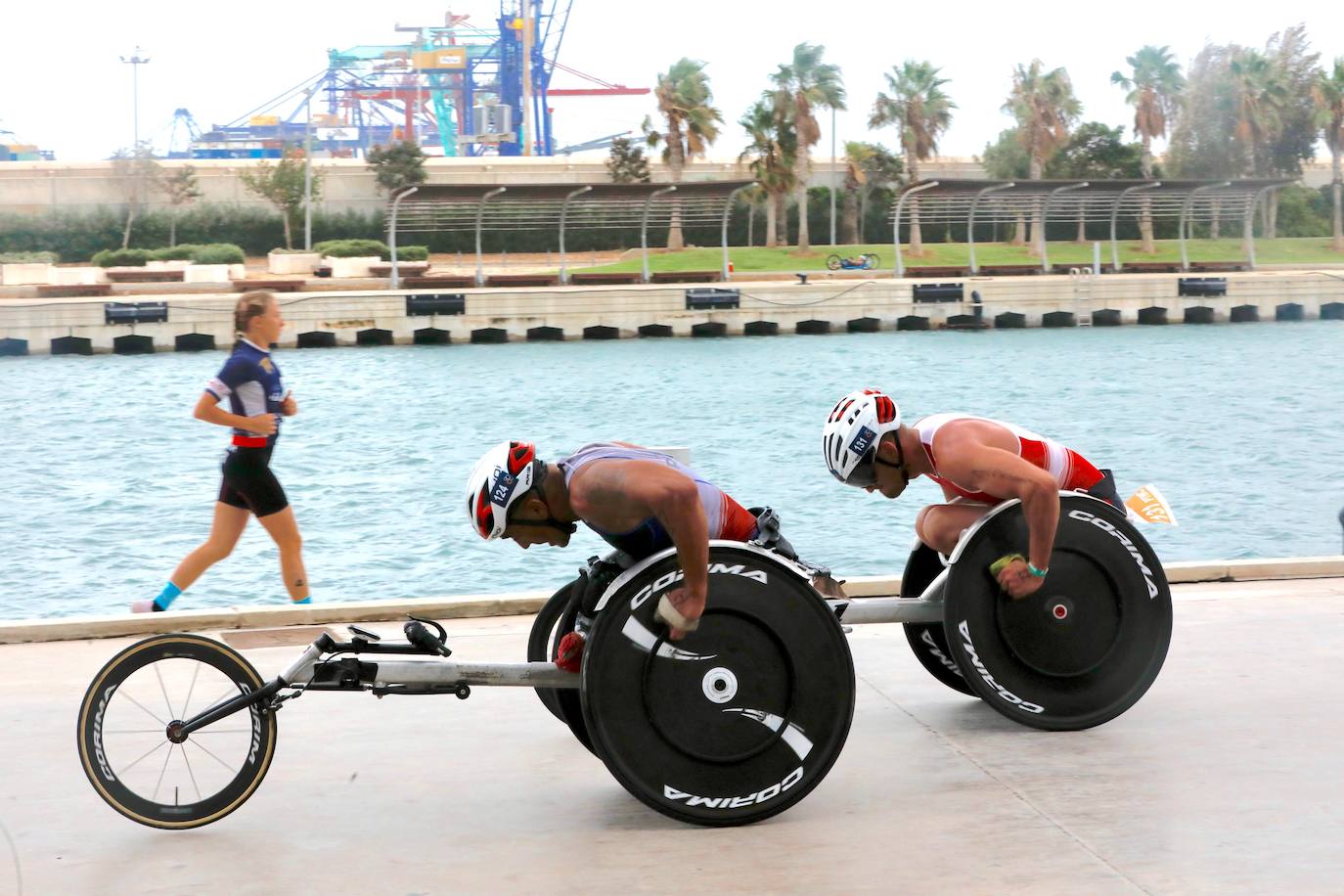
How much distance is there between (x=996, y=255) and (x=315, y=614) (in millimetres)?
78782

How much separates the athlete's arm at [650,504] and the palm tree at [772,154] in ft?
280

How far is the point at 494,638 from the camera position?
769 cm

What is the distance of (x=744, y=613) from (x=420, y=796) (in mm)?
1366

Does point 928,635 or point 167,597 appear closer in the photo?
point 928,635

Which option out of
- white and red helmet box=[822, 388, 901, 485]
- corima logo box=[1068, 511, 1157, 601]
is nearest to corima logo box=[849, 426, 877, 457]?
white and red helmet box=[822, 388, 901, 485]

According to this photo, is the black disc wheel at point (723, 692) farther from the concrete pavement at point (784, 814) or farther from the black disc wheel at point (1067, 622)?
the black disc wheel at point (1067, 622)

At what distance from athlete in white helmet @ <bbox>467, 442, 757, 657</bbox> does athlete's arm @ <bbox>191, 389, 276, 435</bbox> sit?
3.50 metres

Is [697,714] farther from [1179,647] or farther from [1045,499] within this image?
[1179,647]

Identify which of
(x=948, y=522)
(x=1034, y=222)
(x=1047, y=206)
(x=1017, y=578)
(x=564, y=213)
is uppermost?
(x=1047, y=206)

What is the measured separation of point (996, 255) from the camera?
83.6m

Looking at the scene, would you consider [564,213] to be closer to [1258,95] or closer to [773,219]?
[773,219]

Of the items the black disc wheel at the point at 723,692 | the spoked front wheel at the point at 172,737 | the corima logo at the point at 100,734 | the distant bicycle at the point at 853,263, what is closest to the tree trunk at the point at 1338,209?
the distant bicycle at the point at 853,263

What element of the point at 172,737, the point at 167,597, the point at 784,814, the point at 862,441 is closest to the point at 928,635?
the point at 862,441

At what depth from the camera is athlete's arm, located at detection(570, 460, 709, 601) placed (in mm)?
4871
